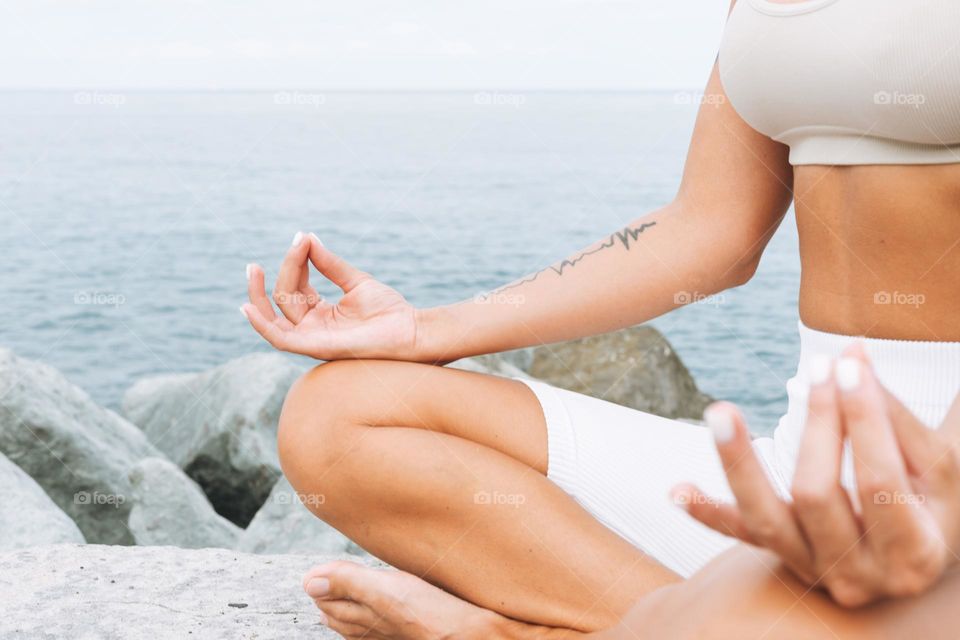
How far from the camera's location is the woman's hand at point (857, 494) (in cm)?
94

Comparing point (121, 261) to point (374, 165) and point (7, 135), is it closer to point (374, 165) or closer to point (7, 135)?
point (374, 165)

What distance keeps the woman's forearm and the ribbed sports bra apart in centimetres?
27

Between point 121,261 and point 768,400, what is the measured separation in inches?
474

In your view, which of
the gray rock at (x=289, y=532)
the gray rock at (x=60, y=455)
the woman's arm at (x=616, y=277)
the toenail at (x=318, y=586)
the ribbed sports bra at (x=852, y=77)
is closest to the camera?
the ribbed sports bra at (x=852, y=77)

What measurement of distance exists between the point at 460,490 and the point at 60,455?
10.7 feet

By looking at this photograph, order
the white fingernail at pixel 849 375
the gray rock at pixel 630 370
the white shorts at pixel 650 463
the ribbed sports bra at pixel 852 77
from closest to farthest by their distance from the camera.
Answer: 1. the white fingernail at pixel 849 375
2. the ribbed sports bra at pixel 852 77
3. the white shorts at pixel 650 463
4. the gray rock at pixel 630 370

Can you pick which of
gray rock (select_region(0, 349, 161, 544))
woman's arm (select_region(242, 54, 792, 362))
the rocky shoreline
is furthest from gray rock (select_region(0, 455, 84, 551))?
woman's arm (select_region(242, 54, 792, 362))

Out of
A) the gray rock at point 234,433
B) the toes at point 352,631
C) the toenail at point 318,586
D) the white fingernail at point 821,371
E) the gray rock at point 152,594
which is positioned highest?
the white fingernail at point 821,371

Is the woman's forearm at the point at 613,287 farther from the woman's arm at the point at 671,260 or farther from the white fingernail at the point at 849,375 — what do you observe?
the white fingernail at the point at 849,375

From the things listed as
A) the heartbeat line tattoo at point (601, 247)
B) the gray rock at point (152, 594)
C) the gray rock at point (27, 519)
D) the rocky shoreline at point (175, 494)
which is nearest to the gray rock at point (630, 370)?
the rocky shoreline at point (175, 494)

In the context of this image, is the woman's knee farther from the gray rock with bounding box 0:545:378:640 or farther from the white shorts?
the gray rock with bounding box 0:545:378:640

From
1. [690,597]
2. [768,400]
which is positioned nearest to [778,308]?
[768,400]

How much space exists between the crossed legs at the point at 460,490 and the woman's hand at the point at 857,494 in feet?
3.02

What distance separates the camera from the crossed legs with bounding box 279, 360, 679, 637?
76.2 inches
